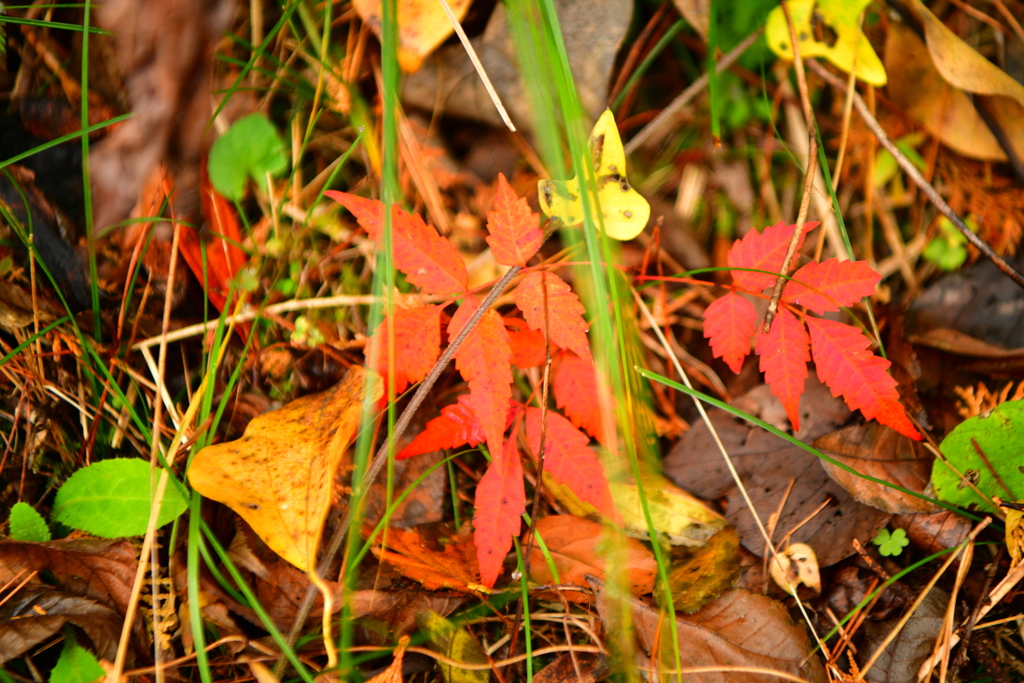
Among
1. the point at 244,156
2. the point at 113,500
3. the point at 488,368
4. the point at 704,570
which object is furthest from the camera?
the point at 244,156

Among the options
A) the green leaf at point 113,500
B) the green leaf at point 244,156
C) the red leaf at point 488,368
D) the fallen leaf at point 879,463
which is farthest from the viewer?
the green leaf at point 244,156

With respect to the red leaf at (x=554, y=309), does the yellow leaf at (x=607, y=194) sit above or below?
above

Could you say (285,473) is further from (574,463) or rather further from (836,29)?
(836,29)

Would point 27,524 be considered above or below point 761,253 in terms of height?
below

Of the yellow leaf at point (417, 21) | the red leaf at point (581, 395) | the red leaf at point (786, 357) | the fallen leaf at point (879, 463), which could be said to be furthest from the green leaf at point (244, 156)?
the fallen leaf at point (879, 463)

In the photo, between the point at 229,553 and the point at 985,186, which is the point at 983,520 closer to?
the point at 985,186

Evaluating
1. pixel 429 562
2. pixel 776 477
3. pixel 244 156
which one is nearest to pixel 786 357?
pixel 776 477

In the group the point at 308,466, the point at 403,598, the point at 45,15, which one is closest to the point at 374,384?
the point at 308,466

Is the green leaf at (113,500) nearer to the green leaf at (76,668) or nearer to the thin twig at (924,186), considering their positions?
the green leaf at (76,668)

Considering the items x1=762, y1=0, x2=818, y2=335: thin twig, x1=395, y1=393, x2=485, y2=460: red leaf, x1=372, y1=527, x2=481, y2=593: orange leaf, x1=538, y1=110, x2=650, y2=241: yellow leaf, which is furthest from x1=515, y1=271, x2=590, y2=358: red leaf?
x1=372, y1=527, x2=481, y2=593: orange leaf
